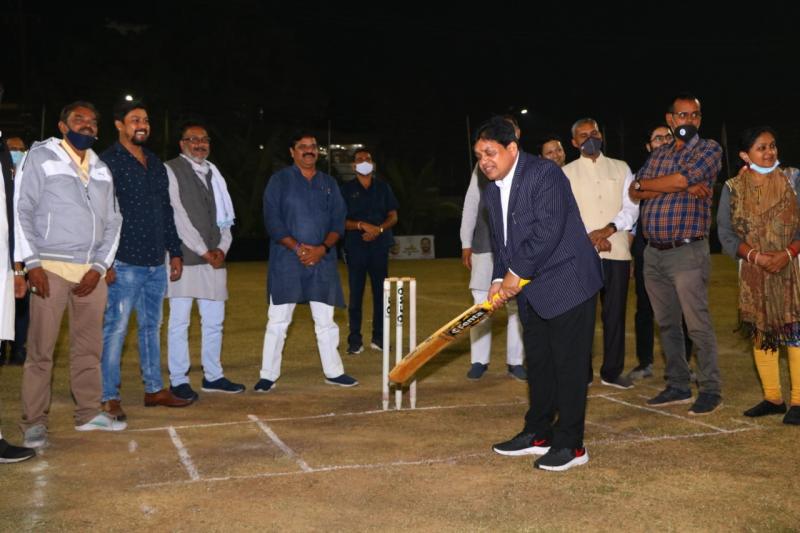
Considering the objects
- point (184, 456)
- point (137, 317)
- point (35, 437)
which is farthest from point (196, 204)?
point (184, 456)

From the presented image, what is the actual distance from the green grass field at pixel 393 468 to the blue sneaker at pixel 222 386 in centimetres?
24

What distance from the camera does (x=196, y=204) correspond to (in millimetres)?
7598

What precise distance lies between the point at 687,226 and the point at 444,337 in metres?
2.22

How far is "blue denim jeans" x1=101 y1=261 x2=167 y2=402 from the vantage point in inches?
267

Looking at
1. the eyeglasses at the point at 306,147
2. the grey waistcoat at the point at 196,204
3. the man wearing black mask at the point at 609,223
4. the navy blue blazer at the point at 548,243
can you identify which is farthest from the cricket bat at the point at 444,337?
the eyeglasses at the point at 306,147

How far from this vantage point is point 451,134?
2032 inches

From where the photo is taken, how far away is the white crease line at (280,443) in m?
5.45

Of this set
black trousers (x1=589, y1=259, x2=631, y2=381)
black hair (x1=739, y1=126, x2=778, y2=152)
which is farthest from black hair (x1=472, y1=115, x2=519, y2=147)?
black trousers (x1=589, y1=259, x2=631, y2=381)

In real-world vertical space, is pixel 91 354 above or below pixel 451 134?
below

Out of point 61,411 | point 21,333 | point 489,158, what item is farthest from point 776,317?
point 21,333

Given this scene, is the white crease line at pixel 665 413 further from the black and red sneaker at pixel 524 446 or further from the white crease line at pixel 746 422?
the black and red sneaker at pixel 524 446

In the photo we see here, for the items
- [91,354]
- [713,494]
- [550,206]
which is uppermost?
[550,206]

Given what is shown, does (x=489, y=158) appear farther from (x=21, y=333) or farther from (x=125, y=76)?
(x=125, y=76)

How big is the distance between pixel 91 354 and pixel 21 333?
11.9 feet
